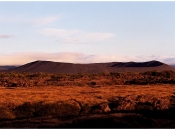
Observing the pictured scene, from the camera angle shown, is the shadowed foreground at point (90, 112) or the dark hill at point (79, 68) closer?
the shadowed foreground at point (90, 112)

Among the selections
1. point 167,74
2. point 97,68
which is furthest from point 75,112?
point 97,68

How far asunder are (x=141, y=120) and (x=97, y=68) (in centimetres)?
11430

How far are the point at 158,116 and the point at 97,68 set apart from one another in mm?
111012

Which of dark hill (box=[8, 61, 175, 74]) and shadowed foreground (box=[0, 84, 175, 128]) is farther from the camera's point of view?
dark hill (box=[8, 61, 175, 74])

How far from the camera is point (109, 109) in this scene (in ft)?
84.5

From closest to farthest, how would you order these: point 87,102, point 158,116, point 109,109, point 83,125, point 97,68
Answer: point 83,125, point 158,116, point 109,109, point 87,102, point 97,68

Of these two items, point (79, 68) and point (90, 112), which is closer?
Result: point (90, 112)

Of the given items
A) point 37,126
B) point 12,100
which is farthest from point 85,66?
point 37,126

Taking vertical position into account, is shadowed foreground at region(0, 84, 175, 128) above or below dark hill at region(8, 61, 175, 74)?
below

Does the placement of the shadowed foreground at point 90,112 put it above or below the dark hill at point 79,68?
below

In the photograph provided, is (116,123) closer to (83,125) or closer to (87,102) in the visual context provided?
(83,125)

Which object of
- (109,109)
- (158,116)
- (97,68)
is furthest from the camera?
(97,68)

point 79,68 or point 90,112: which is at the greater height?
point 79,68

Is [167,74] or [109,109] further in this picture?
[167,74]
